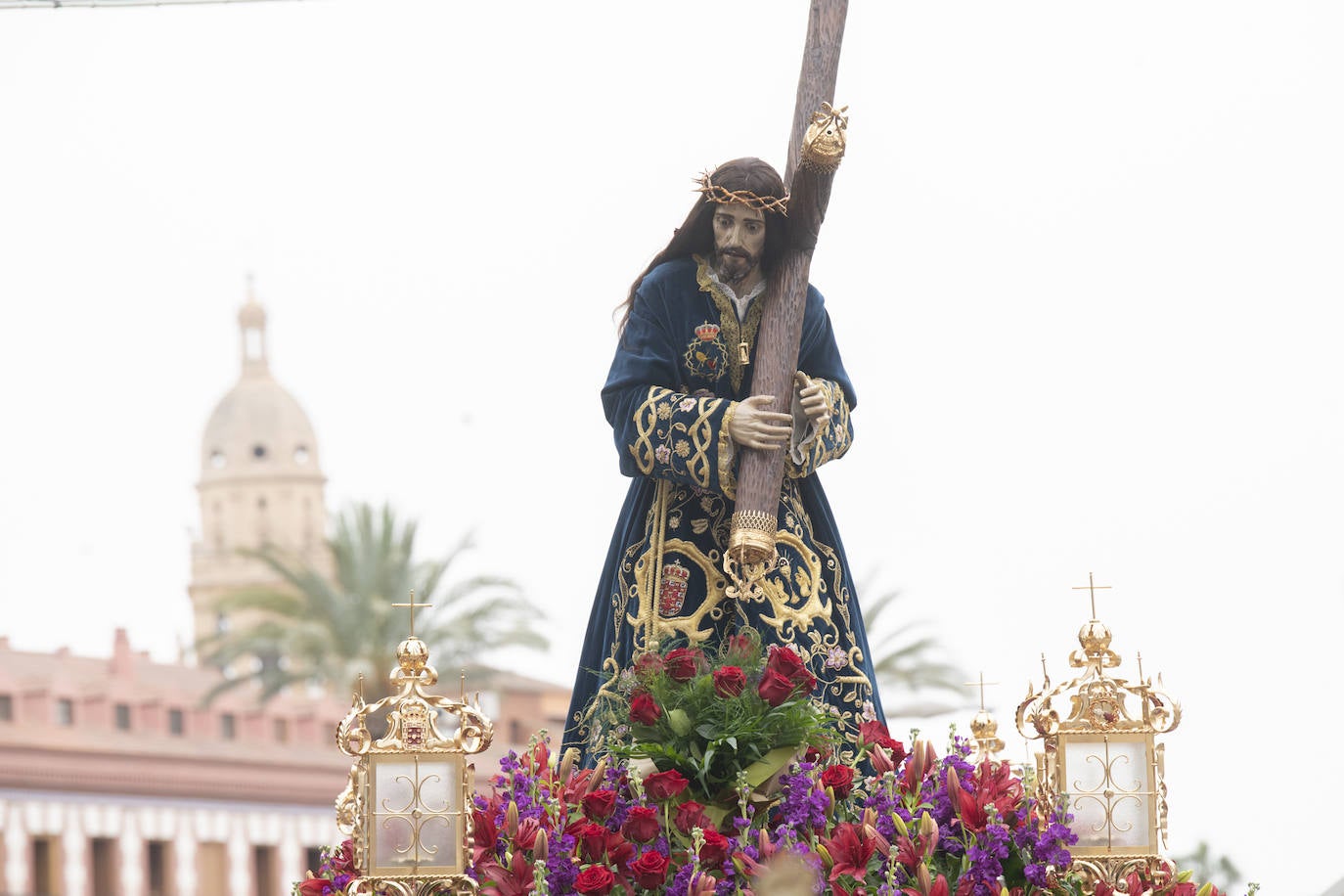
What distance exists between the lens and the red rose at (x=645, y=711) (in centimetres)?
686

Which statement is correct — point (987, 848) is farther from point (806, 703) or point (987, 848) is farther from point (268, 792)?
point (268, 792)

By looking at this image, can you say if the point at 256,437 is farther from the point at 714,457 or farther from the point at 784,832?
the point at 784,832

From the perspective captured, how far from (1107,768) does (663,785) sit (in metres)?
1.28

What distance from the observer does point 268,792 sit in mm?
43312

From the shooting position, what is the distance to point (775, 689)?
686cm

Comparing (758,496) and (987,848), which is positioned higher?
(758,496)

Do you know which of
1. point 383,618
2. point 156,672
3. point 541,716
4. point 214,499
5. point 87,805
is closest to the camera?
point 383,618

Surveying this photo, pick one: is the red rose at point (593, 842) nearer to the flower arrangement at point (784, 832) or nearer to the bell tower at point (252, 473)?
the flower arrangement at point (784, 832)

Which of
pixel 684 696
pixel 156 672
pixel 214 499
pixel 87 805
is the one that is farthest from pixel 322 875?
pixel 214 499

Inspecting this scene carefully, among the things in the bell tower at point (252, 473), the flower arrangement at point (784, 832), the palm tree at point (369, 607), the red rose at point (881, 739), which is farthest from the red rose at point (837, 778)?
the bell tower at point (252, 473)

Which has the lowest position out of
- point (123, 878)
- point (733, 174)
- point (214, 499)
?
point (123, 878)

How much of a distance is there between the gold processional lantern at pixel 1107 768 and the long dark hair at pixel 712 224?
1.73 metres

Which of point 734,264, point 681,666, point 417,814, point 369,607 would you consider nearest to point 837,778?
point 681,666

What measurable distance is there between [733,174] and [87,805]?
35697 millimetres
